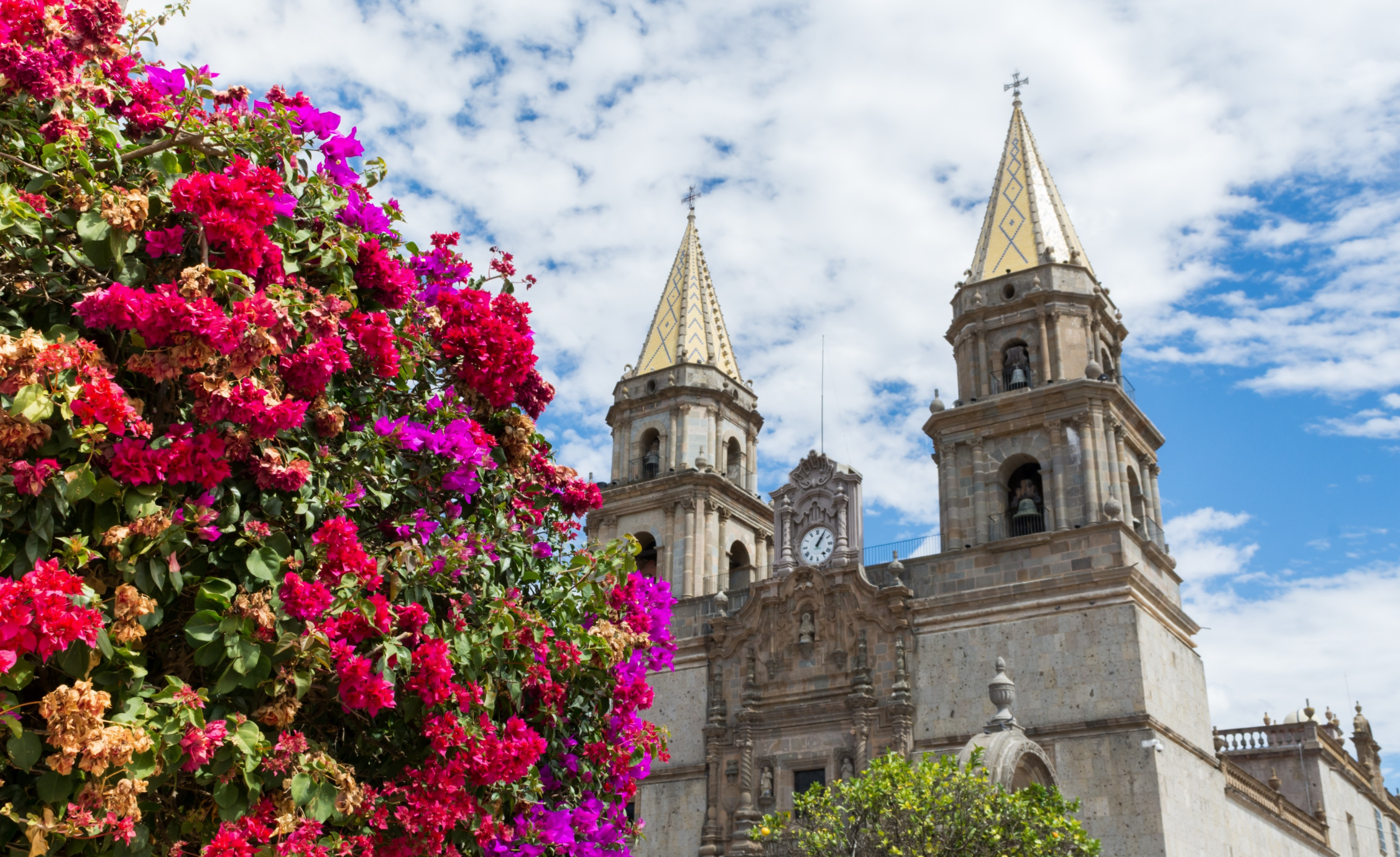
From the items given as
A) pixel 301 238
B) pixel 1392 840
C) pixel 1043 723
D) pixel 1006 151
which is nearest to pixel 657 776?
pixel 1043 723

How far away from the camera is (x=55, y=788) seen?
377 centimetres

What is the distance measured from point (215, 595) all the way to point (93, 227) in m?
1.43

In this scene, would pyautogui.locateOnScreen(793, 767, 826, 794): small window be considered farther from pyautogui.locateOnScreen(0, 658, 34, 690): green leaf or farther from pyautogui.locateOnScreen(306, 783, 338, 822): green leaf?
pyautogui.locateOnScreen(0, 658, 34, 690): green leaf

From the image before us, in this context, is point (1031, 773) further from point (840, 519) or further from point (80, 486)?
point (80, 486)

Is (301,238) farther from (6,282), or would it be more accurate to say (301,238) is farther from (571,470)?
(571,470)

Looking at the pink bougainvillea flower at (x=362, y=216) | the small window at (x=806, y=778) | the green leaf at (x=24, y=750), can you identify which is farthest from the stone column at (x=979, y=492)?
the green leaf at (x=24, y=750)

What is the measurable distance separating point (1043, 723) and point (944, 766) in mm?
7619

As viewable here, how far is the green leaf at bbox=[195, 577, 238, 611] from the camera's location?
165 inches

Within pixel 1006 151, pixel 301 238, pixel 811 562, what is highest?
pixel 1006 151

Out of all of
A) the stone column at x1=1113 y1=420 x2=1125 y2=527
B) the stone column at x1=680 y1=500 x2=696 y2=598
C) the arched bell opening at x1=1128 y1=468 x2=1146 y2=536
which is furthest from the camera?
the stone column at x1=680 y1=500 x2=696 y2=598

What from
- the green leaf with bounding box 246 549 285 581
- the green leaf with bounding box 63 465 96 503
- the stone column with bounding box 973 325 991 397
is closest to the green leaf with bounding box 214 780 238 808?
the green leaf with bounding box 246 549 285 581

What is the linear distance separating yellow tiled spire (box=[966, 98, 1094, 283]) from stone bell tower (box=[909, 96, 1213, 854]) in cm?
4

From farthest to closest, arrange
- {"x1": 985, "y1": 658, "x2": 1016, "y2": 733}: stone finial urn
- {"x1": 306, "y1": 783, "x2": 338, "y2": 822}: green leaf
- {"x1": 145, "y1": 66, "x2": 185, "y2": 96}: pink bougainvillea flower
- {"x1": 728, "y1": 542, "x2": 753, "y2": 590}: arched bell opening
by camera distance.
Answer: {"x1": 728, "y1": 542, "x2": 753, "y2": 590}: arched bell opening < {"x1": 985, "y1": 658, "x2": 1016, "y2": 733}: stone finial urn < {"x1": 145, "y1": 66, "x2": 185, "y2": 96}: pink bougainvillea flower < {"x1": 306, "y1": 783, "x2": 338, "y2": 822}: green leaf

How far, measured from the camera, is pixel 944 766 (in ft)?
45.0
